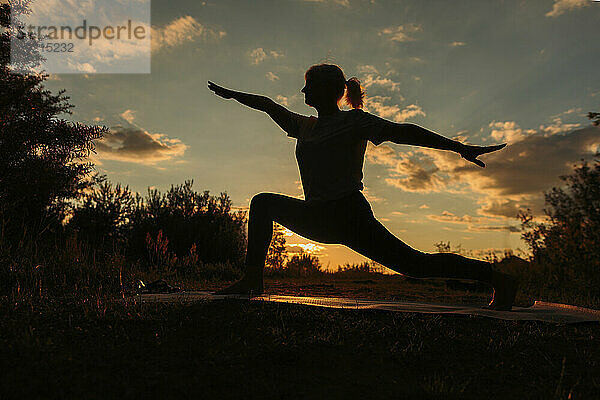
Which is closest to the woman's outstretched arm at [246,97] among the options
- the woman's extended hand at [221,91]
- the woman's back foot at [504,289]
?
the woman's extended hand at [221,91]

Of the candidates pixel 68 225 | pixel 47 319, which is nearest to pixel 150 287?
pixel 47 319

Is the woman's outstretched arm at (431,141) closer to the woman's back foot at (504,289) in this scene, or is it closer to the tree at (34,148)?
the woman's back foot at (504,289)

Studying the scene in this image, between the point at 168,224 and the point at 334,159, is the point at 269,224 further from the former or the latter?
the point at 168,224

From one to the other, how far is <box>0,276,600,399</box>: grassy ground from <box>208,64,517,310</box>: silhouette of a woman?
1.80 ft

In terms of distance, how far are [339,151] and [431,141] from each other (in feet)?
2.69

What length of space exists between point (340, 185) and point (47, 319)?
2426mm

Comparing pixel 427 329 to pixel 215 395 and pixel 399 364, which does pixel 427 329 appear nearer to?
pixel 399 364

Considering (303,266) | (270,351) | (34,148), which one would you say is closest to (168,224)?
(303,266)

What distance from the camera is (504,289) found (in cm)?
436

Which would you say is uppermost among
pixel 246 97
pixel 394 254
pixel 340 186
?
pixel 246 97

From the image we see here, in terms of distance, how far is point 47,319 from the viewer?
125 inches

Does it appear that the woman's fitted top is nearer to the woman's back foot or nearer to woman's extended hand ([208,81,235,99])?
woman's extended hand ([208,81,235,99])

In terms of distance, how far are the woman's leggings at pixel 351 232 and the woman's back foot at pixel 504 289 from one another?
145mm

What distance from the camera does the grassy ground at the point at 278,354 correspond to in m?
1.99
